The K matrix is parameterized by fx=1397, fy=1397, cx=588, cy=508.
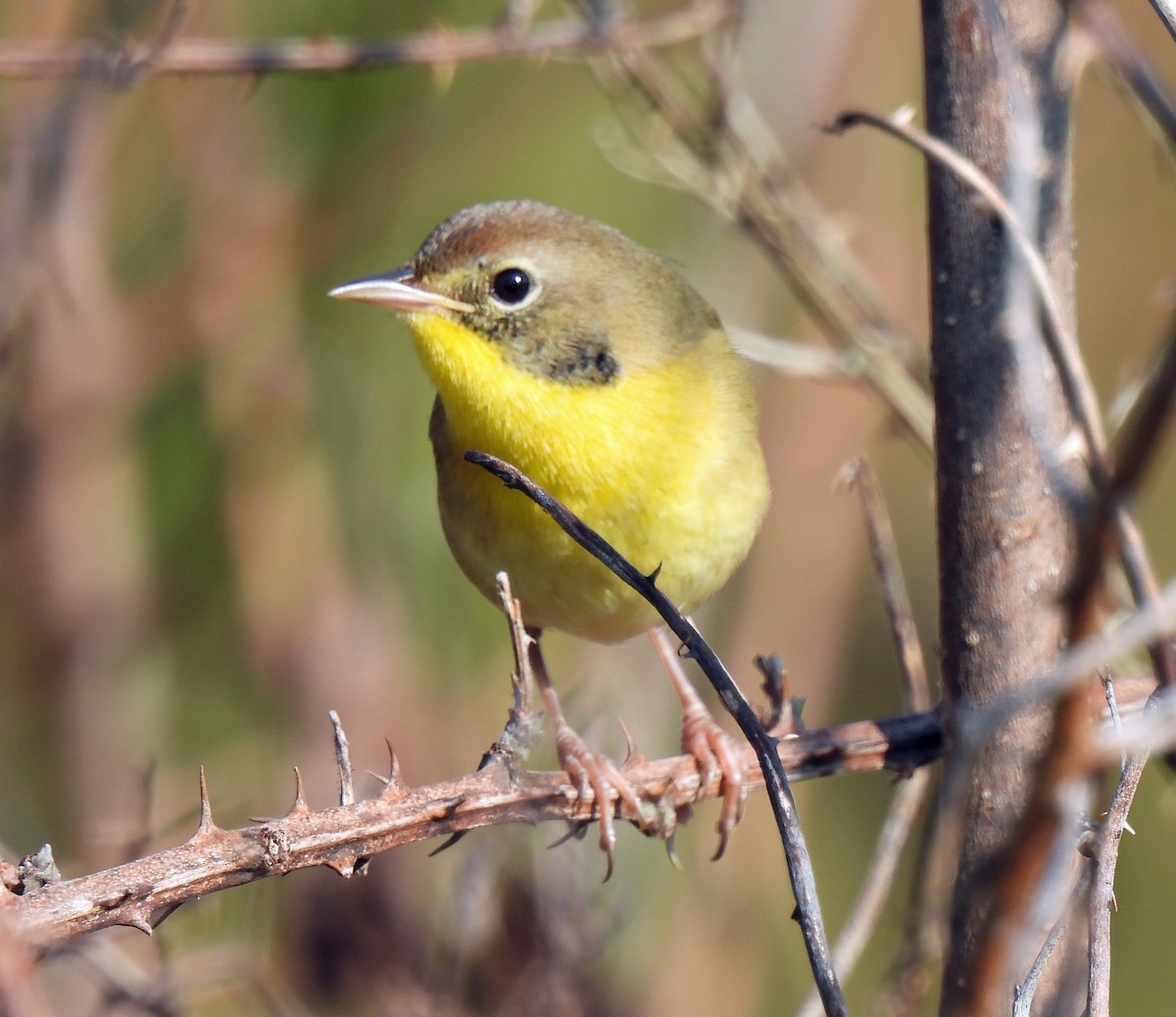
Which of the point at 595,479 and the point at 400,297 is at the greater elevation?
the point at 400,297

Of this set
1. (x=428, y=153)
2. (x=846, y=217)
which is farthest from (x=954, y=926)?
(x=428, y=153)

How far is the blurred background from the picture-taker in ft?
13.7

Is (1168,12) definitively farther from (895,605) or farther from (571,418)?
(571,418)

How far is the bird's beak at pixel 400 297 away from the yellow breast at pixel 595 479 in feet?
0.09

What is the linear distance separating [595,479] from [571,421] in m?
0.13

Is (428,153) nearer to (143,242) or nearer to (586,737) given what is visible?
(143,242)

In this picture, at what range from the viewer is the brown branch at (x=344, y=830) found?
1.59 metres

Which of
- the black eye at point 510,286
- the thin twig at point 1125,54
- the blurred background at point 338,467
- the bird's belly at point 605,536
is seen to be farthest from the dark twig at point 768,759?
the blurred background at point 338,467

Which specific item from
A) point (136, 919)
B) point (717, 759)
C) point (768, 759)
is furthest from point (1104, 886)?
point (717, 759)

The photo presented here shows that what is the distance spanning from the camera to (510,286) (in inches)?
113

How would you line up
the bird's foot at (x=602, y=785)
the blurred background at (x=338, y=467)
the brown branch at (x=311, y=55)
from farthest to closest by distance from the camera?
the blurred background at (x=338, y=467) → the brown branch at (x=311, y=55) → the bird's foot at (x=602, y=785)

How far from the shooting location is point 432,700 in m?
4.52

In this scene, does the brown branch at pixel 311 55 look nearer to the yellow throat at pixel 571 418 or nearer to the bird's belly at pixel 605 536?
the yellow throat at pixel 571 418

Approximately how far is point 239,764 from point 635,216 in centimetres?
251
